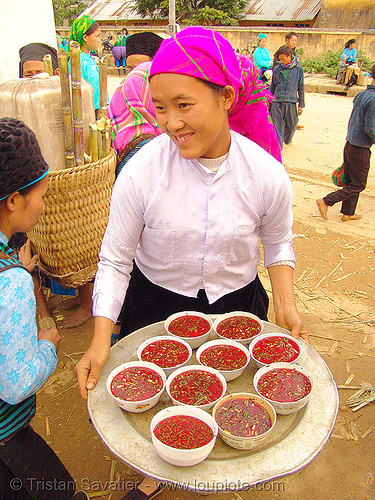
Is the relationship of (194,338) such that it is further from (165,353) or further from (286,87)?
(286,87)

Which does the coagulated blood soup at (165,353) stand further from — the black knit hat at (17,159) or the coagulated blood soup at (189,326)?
the black knit hat at (17,159)

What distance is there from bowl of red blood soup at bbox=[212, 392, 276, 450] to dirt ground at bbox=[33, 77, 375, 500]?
11 cm

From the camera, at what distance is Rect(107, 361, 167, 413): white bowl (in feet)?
4.52

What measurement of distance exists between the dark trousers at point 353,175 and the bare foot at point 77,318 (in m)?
3.73

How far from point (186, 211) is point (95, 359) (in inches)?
27.9

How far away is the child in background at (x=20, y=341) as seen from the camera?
133 centimetres

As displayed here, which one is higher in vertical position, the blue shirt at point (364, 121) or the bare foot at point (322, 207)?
the blue shirt at point (364, 121)

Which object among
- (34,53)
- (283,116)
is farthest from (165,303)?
(283,116)

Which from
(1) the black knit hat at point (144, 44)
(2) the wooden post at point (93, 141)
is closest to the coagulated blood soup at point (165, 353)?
(2) the wooden post at point (93, 141)

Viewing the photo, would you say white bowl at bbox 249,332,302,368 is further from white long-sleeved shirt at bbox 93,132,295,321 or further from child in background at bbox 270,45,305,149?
child in background at bbox 270,45,305,149

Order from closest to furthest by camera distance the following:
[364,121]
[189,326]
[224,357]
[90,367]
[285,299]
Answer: [90,367] → [224,357] → [189,326] → [285,299] → [364,121]

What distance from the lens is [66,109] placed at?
2.29m

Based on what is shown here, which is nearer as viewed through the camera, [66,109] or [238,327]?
[238,327]

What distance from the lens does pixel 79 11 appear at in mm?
38312
